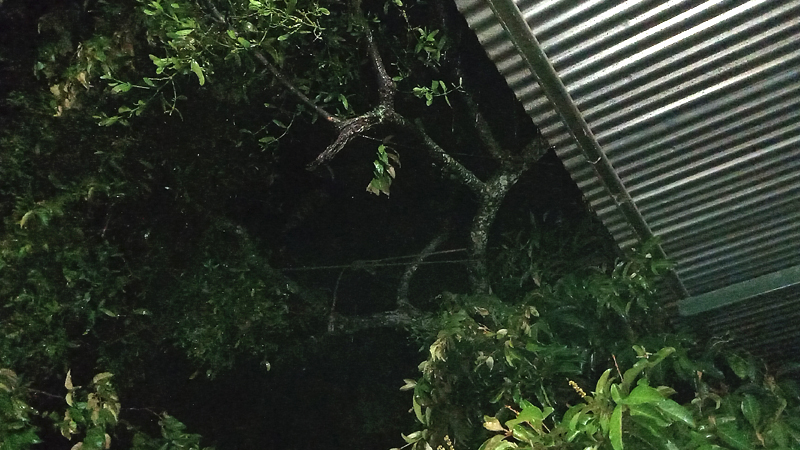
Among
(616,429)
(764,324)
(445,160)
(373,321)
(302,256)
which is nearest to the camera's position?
(616,429)

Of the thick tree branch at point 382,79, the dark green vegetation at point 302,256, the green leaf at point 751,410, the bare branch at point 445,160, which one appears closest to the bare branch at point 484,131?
the dark green vegetation at point 302,256

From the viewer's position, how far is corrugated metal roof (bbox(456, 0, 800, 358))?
1.16 m

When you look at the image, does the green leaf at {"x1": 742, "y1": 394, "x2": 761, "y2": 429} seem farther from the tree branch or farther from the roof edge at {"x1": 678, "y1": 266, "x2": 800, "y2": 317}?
the tree branch

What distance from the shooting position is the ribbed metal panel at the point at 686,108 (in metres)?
1.16

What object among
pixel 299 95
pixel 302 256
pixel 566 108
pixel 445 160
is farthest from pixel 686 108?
pixel 302 256

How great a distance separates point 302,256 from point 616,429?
1.64 metres

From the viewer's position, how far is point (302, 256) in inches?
96.3

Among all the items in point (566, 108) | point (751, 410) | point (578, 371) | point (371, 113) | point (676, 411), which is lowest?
point (751, 410)

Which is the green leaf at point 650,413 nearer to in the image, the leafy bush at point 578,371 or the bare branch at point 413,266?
the leafy bush at point 578,371

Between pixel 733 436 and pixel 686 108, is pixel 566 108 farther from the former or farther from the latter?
pixel 733 436

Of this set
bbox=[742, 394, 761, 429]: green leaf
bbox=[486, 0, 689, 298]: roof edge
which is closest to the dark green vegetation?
bbox=[742, 394, 761, 429]: green leaf

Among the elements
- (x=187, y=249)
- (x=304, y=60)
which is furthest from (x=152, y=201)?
(x=304, y=60)

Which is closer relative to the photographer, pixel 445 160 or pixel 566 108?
pixel 566 108

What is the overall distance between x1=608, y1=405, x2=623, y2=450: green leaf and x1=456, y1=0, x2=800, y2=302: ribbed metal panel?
0.61m
